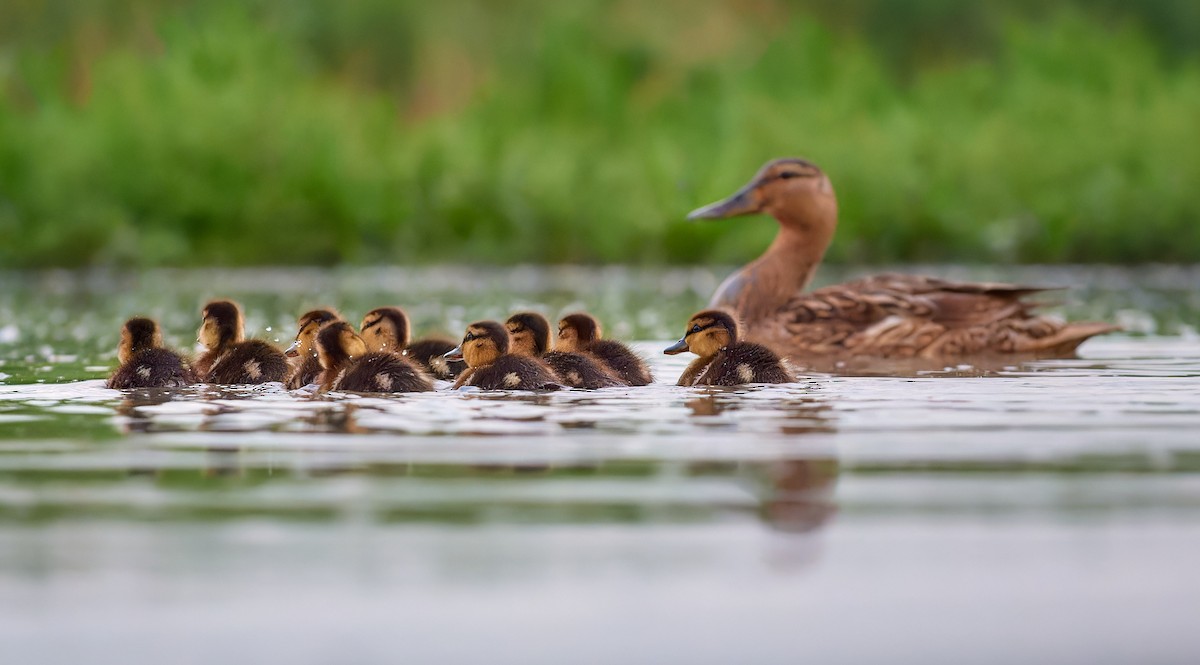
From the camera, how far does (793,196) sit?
10086 millimetres

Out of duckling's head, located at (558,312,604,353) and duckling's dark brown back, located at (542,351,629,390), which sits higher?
duckling's head, located at (558,312,604,353)

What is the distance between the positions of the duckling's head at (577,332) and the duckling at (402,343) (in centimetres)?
40

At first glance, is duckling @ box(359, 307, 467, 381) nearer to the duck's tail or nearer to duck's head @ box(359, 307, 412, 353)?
duck's head @ box(359, 307, 412, 353)

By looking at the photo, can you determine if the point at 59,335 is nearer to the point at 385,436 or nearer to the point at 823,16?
the point at 385,436

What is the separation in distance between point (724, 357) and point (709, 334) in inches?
11.9

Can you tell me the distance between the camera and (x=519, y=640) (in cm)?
305

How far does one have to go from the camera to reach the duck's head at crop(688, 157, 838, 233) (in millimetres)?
10031

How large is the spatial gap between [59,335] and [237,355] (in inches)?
154

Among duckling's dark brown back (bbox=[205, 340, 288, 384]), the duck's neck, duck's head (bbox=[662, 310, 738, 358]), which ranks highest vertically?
the duck's neck

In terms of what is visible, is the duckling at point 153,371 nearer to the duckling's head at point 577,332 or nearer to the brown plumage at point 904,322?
the duckling's head at point 577,332

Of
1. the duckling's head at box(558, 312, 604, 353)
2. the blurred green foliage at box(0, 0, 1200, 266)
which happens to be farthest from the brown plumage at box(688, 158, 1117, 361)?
the blurred green foliage at box(0, 0, 1200, 266)

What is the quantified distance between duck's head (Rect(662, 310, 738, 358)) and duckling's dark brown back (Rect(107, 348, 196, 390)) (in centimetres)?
175

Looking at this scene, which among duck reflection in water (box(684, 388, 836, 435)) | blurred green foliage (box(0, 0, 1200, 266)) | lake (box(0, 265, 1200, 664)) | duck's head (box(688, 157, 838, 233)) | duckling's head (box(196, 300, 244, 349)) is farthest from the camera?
blurred green foliage (box(0, 0, 1200, 266))

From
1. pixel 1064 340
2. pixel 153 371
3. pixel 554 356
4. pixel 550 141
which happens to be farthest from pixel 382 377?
pixel 550 141
